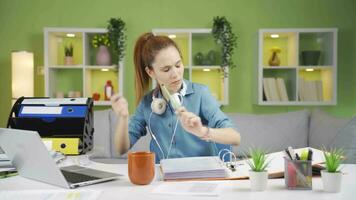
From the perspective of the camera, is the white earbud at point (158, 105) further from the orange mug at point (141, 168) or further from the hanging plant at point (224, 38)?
the hanging plant at point (224, 38)

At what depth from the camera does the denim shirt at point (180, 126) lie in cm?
192

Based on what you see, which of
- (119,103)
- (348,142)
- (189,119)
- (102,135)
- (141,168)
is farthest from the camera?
(102,135)

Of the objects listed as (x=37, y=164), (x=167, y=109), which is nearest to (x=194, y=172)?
(x=37, y=164)

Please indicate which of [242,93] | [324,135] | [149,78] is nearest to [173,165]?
[149,78]

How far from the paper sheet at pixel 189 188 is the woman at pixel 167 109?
530 mm

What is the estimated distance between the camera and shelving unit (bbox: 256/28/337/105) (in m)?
3.91

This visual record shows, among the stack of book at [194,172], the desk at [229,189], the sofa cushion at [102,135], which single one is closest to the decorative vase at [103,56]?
the sofa cushion at [102,135]

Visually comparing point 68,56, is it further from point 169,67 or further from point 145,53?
point 169,67

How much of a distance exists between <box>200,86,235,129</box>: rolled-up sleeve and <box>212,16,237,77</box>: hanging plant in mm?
1981

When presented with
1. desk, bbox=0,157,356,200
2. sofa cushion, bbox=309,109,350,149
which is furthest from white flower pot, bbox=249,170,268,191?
sofa cushion, bbox=309,109,350,149

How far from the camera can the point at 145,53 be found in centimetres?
197

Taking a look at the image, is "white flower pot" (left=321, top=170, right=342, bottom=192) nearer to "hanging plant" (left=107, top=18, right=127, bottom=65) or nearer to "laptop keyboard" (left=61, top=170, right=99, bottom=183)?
"laptop keyboard" (left=61, top=170, right=99, bottom=183)

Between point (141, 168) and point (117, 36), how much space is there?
287 centimetres

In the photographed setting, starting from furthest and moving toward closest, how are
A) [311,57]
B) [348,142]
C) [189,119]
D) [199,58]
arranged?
[199,58] → [311,57] → [348,142] → [189,119]
